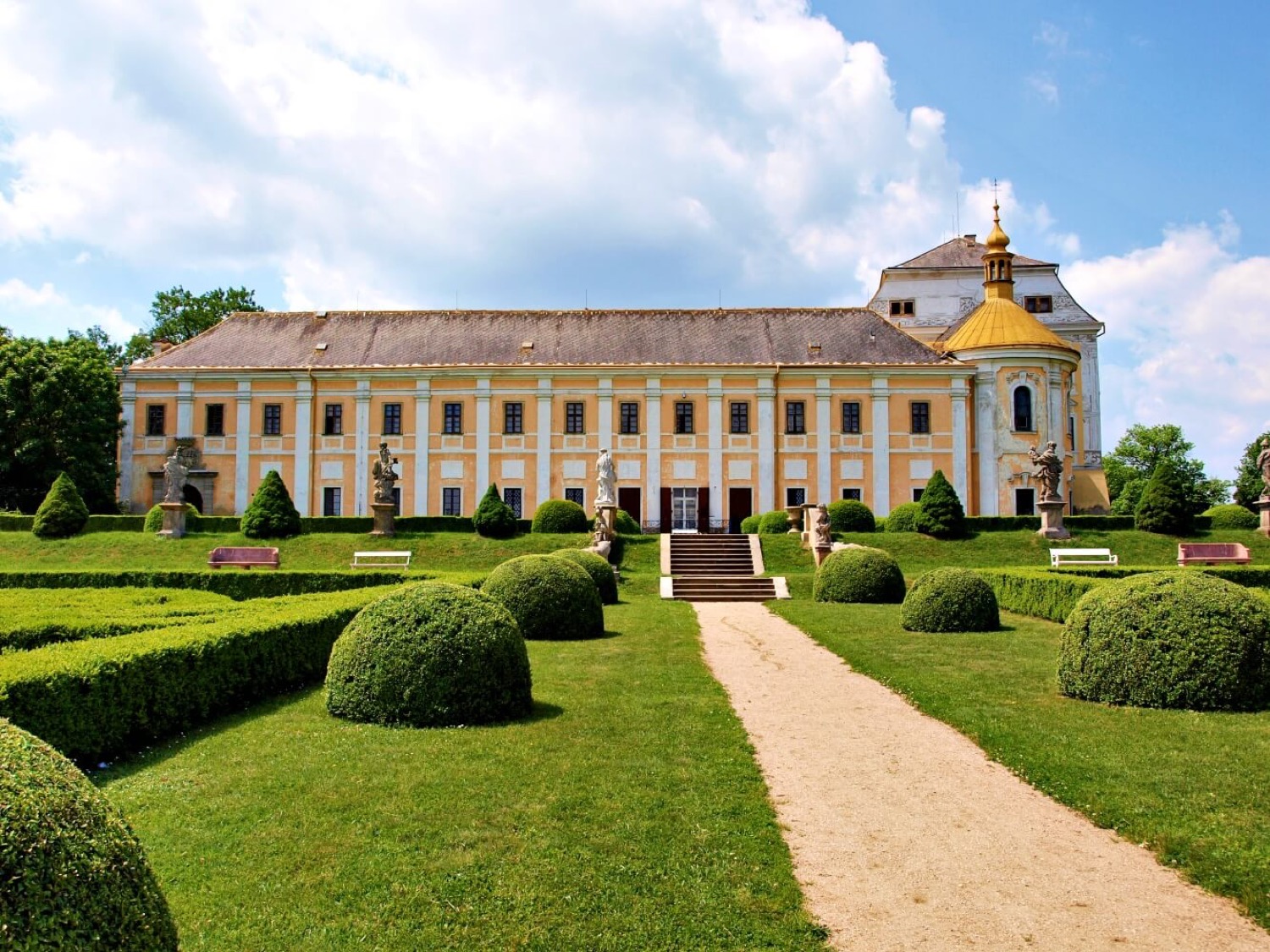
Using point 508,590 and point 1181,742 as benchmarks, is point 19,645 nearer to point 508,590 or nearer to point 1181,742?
point 508,590

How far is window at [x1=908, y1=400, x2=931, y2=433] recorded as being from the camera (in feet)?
126

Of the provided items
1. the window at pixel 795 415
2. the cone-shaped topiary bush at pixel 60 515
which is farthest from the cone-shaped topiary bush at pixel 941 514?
the cone-shaped topiary bush at pixel 60 515

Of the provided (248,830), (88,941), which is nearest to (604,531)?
(248,830)

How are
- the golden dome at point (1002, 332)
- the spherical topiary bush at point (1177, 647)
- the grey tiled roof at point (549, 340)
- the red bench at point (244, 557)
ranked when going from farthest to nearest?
the grey tiled roof at point (549, 340)
the golden dome at point (1002, 332)
the red bench at point (244, 557)
the spherical topiary bush at point (1177, 647)

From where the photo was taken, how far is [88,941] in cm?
246

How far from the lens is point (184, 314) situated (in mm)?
51625

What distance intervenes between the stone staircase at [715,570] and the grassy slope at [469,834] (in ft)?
45.1

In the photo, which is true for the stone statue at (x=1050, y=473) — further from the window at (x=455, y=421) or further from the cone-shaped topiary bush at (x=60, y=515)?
the cone-shaped topiary bush at (x=60, y=515)

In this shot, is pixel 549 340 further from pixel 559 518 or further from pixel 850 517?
pixel 850 517

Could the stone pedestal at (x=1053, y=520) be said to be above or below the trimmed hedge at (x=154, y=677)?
above

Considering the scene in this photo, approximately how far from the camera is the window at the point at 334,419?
39531mm

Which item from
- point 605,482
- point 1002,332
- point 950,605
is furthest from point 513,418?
point 950,605

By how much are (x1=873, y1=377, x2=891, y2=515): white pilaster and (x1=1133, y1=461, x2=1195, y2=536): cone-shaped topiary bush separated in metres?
10.4

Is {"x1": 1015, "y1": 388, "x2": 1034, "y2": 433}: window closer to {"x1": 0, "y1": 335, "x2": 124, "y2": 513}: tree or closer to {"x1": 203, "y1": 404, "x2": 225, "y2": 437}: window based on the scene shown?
{"x1": 203, "y1": 404, "x2": 225, "y2": 437}: window
